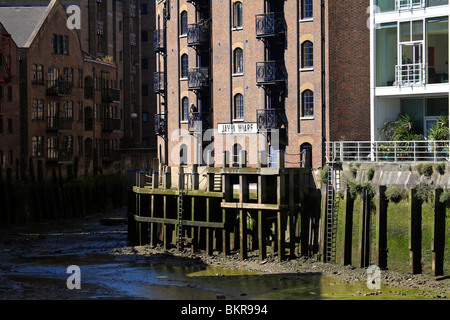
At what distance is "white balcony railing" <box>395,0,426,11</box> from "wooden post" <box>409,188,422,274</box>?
10.6 metres

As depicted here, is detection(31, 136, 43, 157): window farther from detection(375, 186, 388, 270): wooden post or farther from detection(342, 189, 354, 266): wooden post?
detection(375, 186, 388, 270): wooden post

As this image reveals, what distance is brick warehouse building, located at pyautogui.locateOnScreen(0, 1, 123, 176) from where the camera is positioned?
230 feet

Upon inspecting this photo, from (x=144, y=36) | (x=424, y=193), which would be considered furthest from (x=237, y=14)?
(x=144, y=36)

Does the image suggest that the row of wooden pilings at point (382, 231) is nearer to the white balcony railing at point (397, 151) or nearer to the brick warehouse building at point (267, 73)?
the white balcony railing at point (397, 151)

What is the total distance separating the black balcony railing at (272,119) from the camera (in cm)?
5194

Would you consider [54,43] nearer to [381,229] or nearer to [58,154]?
[58,154]

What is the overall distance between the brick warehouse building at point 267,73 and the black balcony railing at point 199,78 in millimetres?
66

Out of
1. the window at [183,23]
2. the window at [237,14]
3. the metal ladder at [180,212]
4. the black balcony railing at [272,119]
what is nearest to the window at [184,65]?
the window at [183,23]

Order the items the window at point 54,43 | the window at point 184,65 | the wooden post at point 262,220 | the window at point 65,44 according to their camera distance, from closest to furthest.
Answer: the wooden post at point 262,220
the window at point 184,65
the window at point 54,43
the window at point 65,44

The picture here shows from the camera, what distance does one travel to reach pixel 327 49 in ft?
159

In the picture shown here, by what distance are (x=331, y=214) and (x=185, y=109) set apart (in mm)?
22986

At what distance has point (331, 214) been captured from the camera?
4122 centimetres

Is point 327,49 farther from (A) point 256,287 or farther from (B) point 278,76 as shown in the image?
(A) point 256,287
